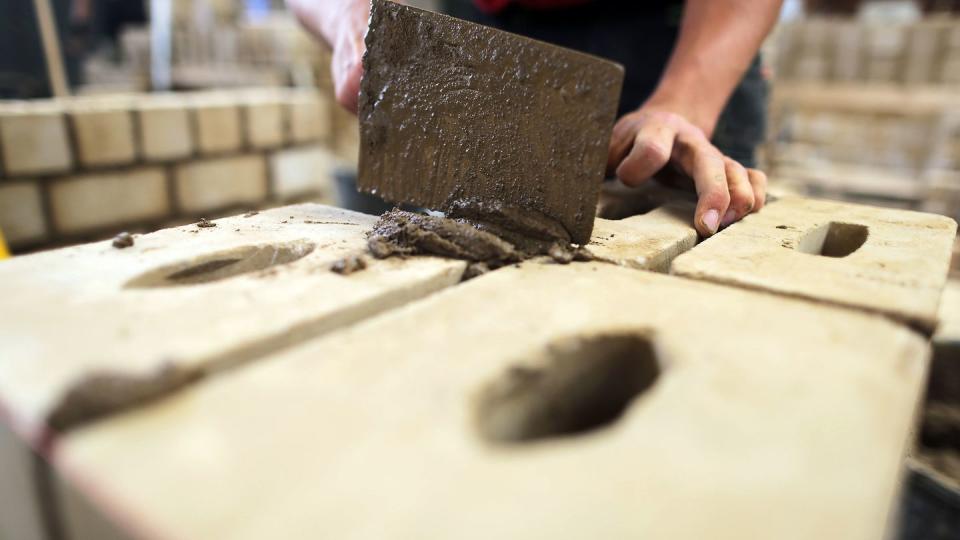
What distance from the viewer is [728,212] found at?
1.64 meters

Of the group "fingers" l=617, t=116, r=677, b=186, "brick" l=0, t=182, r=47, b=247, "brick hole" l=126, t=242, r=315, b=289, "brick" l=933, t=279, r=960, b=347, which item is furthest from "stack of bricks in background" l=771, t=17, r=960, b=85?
"brick hole" l=126, t=242, r=315, b=289

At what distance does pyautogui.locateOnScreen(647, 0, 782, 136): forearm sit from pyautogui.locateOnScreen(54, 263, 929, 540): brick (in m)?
1.12

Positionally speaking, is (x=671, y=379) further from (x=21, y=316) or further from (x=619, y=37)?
(x=619, y=37)

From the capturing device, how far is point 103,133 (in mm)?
3273

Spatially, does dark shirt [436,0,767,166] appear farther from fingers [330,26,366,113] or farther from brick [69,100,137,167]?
brick [69,100,137,167]

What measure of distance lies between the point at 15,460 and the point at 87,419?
117 millimetres

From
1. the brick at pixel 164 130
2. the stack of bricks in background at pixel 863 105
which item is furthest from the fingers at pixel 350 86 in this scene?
the stack of bricks in background at pixel 863 105

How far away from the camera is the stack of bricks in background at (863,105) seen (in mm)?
6508

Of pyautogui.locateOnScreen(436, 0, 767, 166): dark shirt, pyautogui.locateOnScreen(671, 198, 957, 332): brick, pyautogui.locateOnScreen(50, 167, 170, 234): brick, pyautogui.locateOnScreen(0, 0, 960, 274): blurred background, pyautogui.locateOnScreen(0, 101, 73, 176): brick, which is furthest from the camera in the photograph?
pyautogui.locateOnScreen(0, 0, 960, 274): blurred background

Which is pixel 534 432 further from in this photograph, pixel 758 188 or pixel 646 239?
pixel 758 188

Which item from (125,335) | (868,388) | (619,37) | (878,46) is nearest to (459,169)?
(125,335)

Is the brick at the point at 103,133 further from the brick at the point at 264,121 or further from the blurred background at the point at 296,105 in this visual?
the brick at the point at 264,121

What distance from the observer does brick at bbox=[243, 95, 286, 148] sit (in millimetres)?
3902

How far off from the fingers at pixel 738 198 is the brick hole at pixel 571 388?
0.78 m
